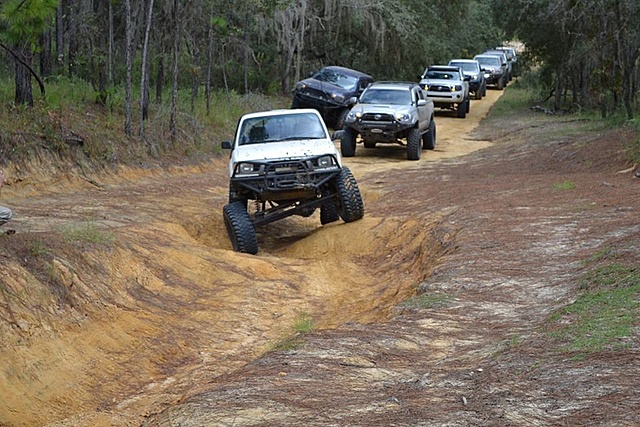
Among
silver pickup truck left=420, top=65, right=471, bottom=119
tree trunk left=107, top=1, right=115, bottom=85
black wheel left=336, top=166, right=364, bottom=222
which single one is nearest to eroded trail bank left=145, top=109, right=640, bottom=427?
black wheel left=336, top=166, right=364, bottom=222

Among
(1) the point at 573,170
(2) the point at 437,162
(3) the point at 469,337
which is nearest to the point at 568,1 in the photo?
(2) the point at 437,162

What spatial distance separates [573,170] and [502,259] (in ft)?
27.8

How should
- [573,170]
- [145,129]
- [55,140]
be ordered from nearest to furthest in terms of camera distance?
1. [55,140]
2. [573,170]
3. [145,129]

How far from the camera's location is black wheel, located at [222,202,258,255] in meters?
12.6

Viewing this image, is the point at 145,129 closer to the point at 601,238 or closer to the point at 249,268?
the point at 249,268

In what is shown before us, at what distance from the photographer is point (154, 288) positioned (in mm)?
10258

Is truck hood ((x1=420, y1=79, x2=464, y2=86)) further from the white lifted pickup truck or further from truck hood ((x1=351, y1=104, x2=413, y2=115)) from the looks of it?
the white lifted pickup truck

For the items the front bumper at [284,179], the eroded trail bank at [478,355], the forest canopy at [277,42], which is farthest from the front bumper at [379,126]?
the front bumper at [284,179]

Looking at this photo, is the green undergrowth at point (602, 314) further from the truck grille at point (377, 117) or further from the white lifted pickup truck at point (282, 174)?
the truck grille at point (377, 117)

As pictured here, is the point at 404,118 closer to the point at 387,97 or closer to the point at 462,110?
the point at 387,97

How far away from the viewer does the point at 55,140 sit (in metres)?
16.1

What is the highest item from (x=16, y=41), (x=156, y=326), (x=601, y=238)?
(x=16, y=41)

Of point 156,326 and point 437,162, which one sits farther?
point 437,162

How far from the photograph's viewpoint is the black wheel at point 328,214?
47.4 ft
